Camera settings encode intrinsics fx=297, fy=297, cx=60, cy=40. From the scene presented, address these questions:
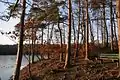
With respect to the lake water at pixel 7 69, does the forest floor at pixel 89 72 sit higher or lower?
higher

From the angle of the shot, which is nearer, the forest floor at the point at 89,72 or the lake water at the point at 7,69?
the forest floor at the point at 89,72

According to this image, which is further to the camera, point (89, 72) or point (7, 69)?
point (7, 69)

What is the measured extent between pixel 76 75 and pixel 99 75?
6.70 feet

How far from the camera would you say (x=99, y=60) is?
23000mm

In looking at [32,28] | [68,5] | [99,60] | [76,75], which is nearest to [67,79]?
[76,75]

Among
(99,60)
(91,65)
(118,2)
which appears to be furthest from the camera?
(99,60)

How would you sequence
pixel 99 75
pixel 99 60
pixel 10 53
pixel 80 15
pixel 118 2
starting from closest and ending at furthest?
1. pixel 118 2
2. pixel 99 75
3. pixel 99 60
4. pixel 80 15
5. pixel 10 53

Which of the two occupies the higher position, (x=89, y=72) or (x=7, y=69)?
(x=89, y=72)

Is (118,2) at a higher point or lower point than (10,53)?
higher

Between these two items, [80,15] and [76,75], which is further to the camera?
[80,15]

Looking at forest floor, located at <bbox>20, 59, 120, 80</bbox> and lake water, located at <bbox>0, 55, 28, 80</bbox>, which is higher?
forest floor, located at <bbox>20, 59, 120, 80</bbox>

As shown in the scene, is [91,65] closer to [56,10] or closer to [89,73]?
[89,73]

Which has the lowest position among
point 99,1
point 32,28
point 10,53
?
point 10,53

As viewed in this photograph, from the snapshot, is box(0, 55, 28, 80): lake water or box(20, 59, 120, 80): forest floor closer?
box(20, 59, 120, 80): forest floor
